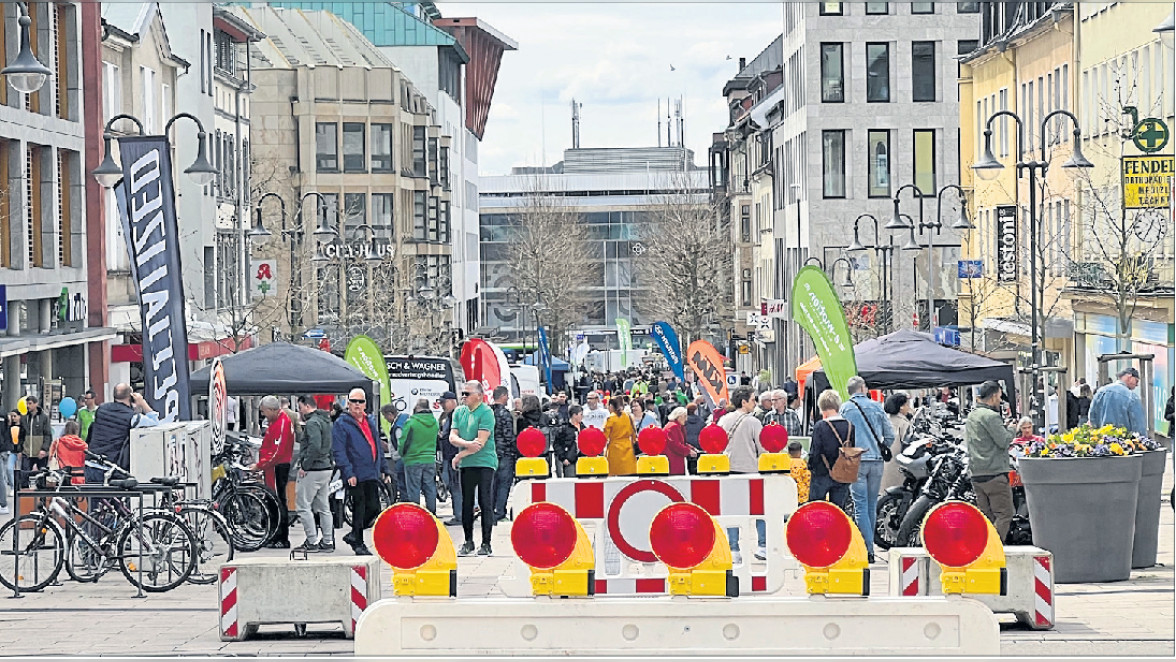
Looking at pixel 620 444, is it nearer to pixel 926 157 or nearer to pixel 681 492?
pixel 681 492

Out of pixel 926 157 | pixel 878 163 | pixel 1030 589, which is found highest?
pixel 926 157

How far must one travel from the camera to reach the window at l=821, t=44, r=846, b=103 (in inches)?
2960

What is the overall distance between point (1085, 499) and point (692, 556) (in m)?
8.29

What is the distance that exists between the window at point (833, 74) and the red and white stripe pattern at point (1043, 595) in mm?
63745

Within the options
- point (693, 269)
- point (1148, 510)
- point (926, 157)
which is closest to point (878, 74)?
point (926, 157)

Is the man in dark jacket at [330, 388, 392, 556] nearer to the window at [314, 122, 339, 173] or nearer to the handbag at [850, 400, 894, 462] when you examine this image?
the handbag at [850, 400, 894, 462]

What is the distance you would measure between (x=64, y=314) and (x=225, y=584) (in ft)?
96.9

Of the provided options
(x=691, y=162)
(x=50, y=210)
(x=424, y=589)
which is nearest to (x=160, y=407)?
(x=424, y=589)

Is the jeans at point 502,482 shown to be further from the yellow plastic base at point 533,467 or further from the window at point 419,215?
the window at point 419,215

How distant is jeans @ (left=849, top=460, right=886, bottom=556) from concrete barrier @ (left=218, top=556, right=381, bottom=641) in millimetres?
5722

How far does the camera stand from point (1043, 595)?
12.4 m

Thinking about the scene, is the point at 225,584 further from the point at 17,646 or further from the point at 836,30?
the point at 836,30

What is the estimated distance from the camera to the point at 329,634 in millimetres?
12570

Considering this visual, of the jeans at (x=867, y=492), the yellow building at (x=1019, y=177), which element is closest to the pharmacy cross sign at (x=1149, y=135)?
the jeans at (x=867, y=492)
